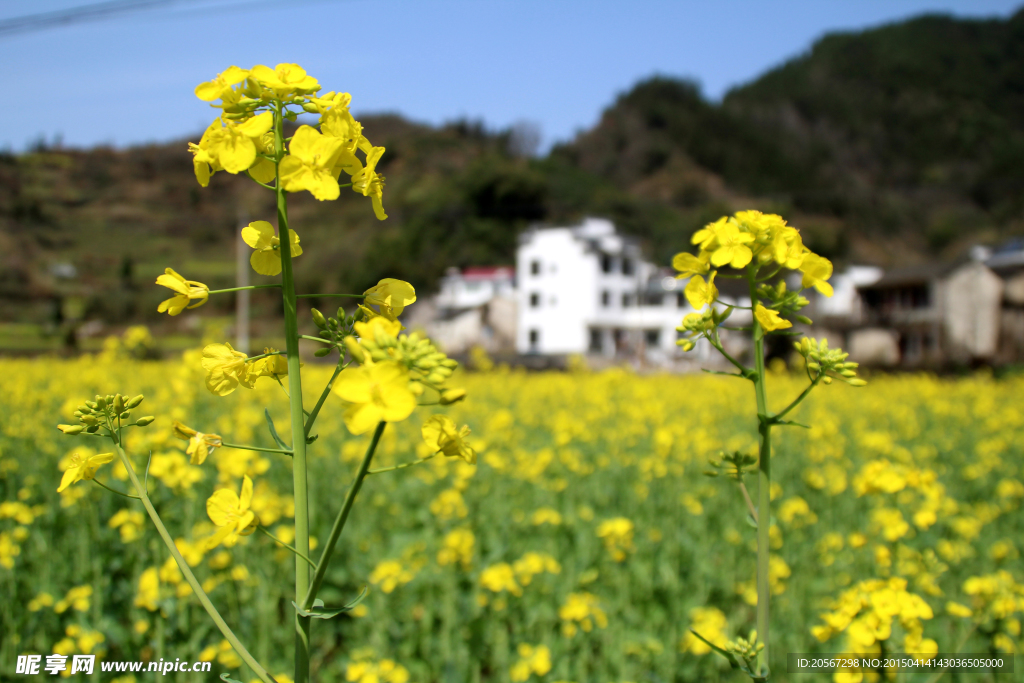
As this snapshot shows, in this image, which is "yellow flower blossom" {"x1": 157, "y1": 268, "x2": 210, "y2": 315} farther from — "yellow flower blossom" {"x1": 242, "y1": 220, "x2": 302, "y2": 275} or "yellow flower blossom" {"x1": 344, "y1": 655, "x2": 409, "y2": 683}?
"yellow flower blossom" {"x1": 344, "y1": 655, "x2": 409, "y2": 683}

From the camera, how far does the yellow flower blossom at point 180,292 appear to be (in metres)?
0.92

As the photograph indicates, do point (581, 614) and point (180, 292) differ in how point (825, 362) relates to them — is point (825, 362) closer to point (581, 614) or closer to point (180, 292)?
point (180, 292)

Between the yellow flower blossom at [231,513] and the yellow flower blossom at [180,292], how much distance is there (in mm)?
269

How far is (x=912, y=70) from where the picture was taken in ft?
355

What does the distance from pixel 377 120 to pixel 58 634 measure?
85126 mm

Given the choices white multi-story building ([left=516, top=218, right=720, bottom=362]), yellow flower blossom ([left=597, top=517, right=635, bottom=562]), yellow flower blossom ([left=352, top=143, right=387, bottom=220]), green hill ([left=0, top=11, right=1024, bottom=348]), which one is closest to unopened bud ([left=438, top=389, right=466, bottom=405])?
yellow flower blossom ([left=352, top=143, right=387, bottom=220])

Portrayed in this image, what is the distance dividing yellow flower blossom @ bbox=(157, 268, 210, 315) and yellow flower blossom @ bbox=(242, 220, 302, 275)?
0.09 m

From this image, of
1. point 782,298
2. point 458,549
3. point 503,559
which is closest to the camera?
point 782,298

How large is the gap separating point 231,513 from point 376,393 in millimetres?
333

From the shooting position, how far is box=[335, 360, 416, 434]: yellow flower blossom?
68cm

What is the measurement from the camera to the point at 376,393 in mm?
711

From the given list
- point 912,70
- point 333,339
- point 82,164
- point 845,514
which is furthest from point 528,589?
point 912,70

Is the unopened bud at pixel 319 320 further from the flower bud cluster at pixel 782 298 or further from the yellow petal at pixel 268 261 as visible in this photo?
the flower bud cluster at pixel 782 298

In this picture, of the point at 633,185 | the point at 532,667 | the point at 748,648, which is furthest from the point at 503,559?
the point at 633,185
